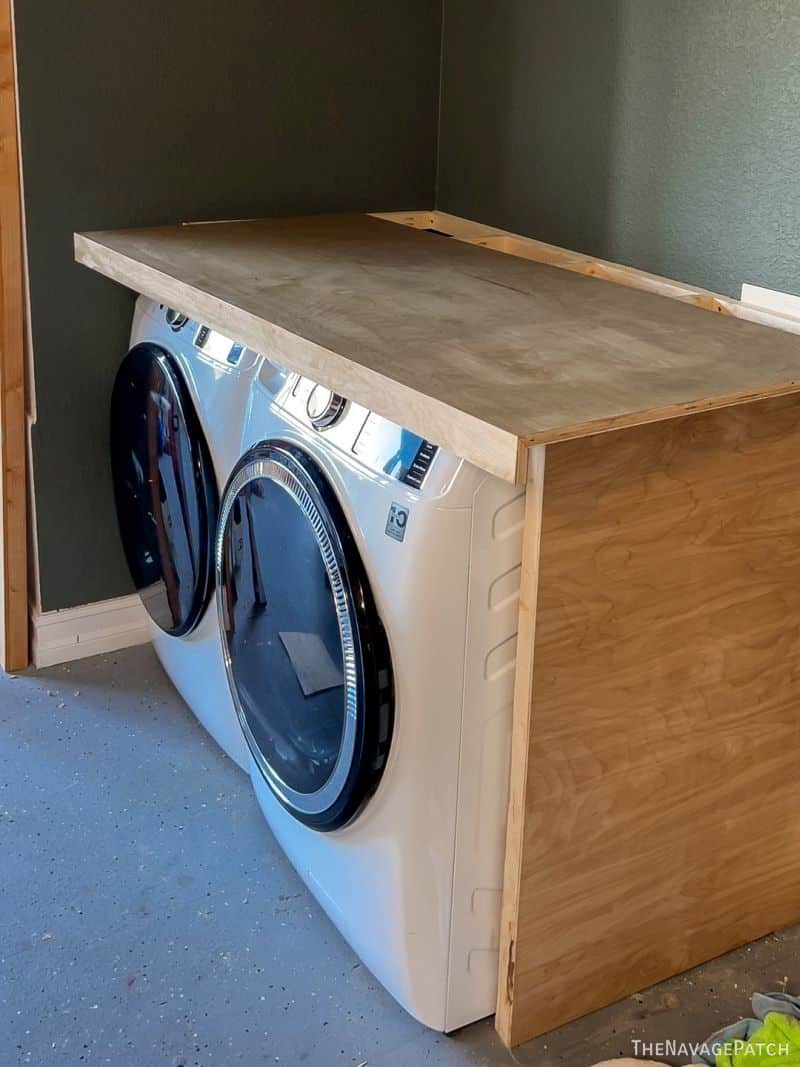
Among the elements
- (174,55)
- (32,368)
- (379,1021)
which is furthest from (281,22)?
(379,1021)

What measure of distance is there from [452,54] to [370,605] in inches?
57.8

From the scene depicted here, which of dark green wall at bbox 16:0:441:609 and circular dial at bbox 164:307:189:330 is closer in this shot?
circular dial at bbox 164:307:189:330

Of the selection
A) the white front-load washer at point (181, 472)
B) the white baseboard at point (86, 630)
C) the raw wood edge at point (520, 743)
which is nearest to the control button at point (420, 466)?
the raw wood edge at point (520, 743)

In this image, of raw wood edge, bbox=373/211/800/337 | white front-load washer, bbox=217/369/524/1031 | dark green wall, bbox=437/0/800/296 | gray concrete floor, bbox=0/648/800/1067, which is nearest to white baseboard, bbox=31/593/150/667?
gray concrete floor, bbox=0/648/800/1067

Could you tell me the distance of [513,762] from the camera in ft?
4.70

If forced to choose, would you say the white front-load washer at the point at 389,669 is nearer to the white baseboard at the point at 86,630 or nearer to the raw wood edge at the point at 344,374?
the raw wood edge at the point at 344,374

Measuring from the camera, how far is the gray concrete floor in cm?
155

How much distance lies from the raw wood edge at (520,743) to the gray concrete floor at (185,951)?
100 millimetres

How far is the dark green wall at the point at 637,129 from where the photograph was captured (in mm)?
1787

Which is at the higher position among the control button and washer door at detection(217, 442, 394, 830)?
the control button

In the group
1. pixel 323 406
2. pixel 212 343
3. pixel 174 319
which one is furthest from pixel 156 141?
pixel 323 406

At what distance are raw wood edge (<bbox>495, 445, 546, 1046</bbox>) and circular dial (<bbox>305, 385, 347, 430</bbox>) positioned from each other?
1.05 feet

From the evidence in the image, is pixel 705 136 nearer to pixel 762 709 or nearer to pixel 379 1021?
pixel 762 709

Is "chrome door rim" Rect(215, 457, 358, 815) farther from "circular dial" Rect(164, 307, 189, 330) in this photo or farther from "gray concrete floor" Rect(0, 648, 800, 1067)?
"circular dial" Rect(164, 307, 189, 330)
